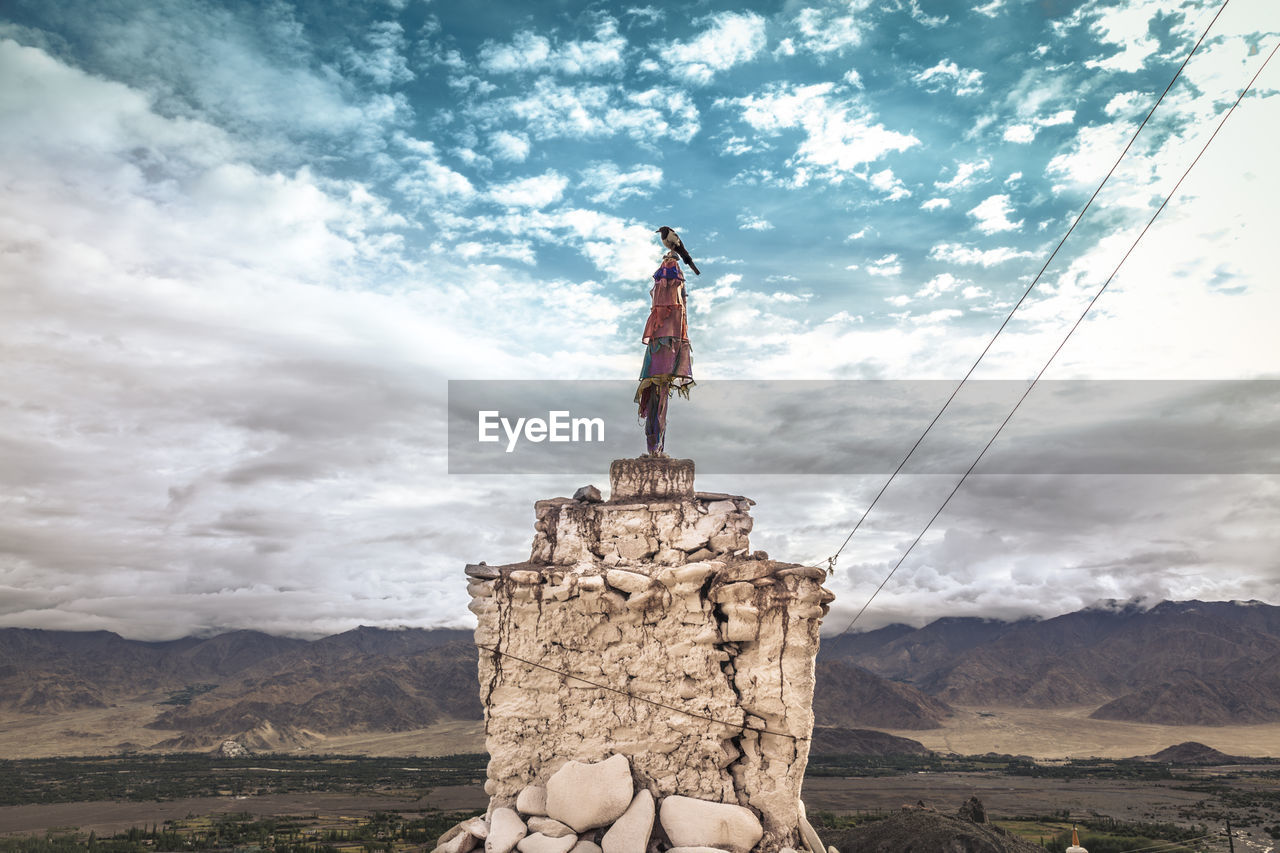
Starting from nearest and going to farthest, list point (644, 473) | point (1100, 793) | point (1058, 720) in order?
point (644, 473) → point (1100, 793) → point (1058, 720)

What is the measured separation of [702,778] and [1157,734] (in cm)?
18042

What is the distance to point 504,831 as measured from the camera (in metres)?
13.0

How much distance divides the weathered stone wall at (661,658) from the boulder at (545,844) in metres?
1.20

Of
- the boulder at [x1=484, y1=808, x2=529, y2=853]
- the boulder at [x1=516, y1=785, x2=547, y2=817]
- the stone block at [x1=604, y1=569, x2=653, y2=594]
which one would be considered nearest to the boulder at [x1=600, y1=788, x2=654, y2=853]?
the boulder at [x1=516, y1=785, x2=547, y2=817]

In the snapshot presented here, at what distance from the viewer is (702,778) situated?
1358cm

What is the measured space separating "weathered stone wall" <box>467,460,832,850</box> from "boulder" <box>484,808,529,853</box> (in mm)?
724

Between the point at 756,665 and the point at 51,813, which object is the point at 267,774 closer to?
the point at 51,813

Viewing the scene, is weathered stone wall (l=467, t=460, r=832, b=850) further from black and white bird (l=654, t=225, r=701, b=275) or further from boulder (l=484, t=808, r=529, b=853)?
black and white bird (l=654, t=225, r=701, b=275)

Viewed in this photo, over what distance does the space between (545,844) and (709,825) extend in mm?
2610

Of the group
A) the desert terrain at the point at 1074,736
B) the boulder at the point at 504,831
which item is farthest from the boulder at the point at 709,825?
the desert terrain at the point at 1074,736

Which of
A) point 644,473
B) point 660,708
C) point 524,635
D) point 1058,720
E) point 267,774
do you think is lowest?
point 1058,720

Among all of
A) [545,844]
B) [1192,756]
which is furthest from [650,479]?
[1192,756]

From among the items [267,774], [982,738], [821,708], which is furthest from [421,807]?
[821,708]

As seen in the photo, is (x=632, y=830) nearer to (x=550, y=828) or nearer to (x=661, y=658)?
(x=550, y=828)
